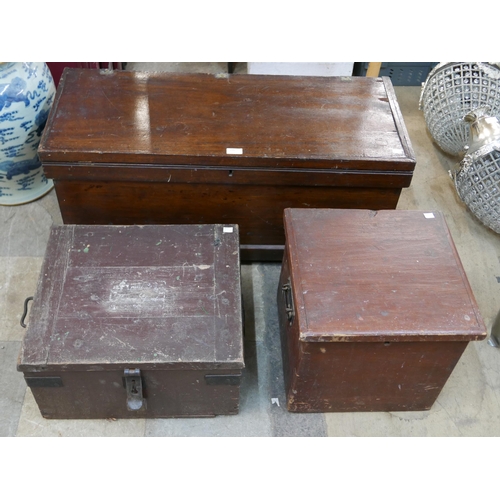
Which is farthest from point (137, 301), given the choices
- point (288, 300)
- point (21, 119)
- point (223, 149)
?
point (21, 119)

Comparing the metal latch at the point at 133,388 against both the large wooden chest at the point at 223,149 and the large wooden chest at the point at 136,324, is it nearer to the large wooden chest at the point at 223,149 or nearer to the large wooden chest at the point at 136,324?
the large wooden chest at the point at 136,324

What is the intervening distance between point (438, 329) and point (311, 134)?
33.1 inches

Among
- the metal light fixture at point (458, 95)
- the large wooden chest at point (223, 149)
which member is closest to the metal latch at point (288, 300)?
the large wooden chest at point (223, 149)

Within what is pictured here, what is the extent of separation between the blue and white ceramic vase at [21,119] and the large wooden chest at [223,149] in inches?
4.5

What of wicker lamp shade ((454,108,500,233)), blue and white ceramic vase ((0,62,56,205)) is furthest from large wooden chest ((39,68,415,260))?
wicker lamp shade ((454,108,500,233))

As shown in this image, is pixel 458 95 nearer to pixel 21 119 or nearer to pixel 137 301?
pixel 137 301

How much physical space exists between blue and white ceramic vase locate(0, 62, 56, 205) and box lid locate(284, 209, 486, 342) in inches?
42.1

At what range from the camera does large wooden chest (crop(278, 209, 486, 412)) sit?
1.62 meters

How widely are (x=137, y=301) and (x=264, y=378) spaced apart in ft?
1.77

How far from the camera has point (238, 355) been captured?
166 centimetres

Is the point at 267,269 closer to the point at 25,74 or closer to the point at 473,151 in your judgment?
the point at 473,151

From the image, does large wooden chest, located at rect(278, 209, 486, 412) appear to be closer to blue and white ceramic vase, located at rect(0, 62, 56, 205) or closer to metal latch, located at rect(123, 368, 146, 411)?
metal latch, located at rect(123, 368, 146, 411)

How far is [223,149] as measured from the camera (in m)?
2.01

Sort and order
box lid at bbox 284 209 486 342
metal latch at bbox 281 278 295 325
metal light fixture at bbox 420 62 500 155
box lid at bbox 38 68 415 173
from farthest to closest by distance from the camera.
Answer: metal light fixture at bbox 420 62 500 155 → box lid at bbox 38 68 415 173 → metal latch at bbox 281 278 295 325 → box lid at bbox 284 209 486 342
